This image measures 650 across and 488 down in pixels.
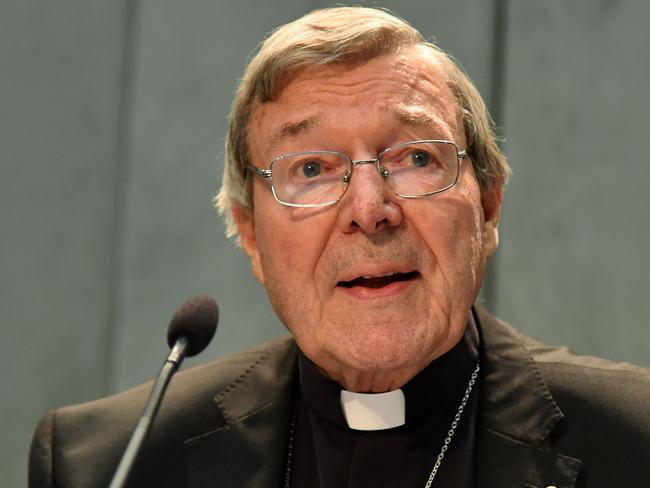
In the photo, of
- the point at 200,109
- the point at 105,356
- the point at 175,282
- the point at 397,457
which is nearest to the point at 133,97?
the point at 200,109

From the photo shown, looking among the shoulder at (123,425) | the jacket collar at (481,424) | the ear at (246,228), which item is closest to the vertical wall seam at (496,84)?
the jacket collar at (481,424)

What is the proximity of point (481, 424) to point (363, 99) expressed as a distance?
77cm

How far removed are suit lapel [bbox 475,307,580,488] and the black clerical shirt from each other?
4cm

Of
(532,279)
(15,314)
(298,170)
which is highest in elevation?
(298,170)

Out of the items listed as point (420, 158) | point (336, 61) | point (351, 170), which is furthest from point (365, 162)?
point (336, 61)

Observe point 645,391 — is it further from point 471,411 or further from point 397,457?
point 397,457

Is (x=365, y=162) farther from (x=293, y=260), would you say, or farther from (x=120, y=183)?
(x=120, y=183)

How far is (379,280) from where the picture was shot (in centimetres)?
213

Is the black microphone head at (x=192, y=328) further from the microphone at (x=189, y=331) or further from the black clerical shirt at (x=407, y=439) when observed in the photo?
the black clerical shirt at (x=407, y=439)

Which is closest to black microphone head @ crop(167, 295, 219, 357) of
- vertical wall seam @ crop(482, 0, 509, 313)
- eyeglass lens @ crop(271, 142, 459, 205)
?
eyeglass lens @ crop(271, 142, 459, 205)

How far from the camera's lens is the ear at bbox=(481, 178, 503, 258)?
2.35 metres

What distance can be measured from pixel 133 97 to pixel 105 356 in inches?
34.0

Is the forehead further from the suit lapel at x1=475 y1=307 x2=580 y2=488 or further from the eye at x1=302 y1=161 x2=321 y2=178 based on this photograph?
the suit lapel at x1=475 y1=307 x2=580 y2=488

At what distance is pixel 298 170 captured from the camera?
2.23 m
